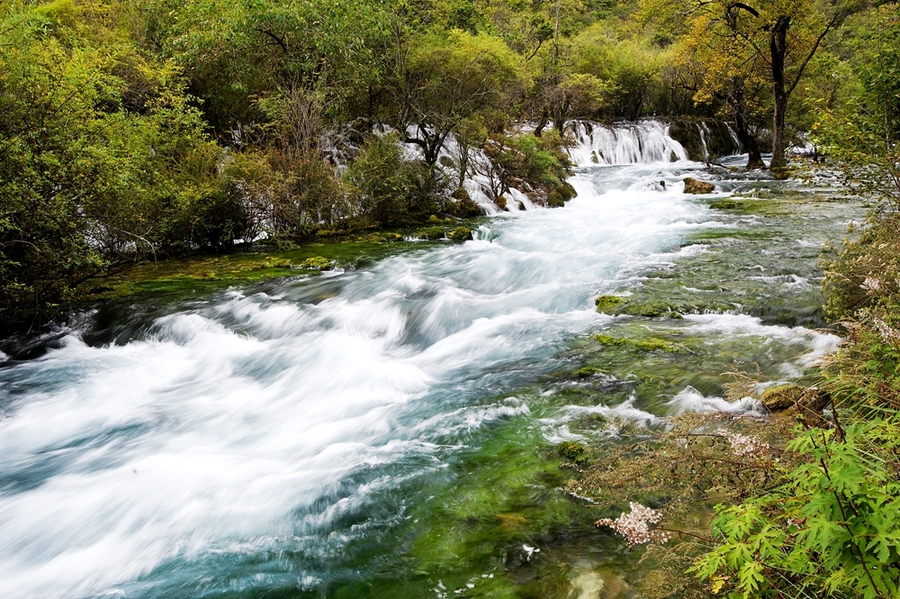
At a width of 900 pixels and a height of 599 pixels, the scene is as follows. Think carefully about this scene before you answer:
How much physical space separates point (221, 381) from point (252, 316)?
6.80 ft

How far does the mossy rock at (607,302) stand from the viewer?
8.46m

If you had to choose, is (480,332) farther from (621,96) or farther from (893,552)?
(621,96)

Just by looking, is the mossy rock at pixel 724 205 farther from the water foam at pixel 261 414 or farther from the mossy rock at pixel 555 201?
the water foam at pixel 261 414

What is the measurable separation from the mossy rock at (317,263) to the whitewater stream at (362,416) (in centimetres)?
45

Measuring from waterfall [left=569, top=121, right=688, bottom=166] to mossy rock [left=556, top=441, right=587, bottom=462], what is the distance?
2606 centimetres

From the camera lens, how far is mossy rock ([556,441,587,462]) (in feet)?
14.7

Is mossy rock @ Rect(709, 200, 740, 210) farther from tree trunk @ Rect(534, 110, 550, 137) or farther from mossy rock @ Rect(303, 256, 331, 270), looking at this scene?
mossy rock @ Rect(303, 256, 331, 270)

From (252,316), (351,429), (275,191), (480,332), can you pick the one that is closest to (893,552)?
(351,429)

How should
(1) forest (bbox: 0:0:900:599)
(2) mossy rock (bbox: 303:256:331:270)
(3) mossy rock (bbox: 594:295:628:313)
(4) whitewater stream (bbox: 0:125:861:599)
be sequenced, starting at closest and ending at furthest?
(1) forest (bbox: 0:0:900:599) < (4) whitewater stream (bbox: 0:125:861:599) < (3) mossy rock (bbox: 594:295:628:313) < (2) mossy rock (bbox: 303:256:331:270)

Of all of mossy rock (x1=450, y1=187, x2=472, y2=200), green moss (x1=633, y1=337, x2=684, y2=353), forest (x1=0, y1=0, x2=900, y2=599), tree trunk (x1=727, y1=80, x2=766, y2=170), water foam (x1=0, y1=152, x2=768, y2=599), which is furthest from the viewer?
tree trunk (x1=727, y1=80, x2=766, y2=170)

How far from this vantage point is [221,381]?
23.6 ft

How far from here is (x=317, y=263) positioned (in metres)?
12.1

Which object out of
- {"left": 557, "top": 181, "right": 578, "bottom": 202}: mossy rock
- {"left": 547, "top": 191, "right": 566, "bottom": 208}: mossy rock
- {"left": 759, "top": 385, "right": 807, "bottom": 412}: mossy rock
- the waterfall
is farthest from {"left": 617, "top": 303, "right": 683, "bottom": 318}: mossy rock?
the waterfall

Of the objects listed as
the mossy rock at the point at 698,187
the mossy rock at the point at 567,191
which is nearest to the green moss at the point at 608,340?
the mossy rock at the point at 567,191
